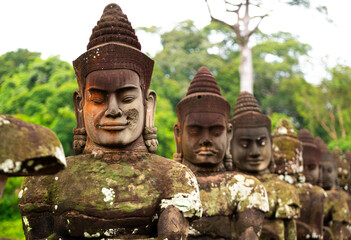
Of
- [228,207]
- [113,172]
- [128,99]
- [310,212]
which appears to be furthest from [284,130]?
[113,172]

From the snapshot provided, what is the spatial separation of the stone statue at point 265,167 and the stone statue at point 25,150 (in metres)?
5.09

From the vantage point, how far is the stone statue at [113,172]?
11.5 ft

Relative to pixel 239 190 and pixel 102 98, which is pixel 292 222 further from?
pixel 102 98

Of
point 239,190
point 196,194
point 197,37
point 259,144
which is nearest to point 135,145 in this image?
point 196,194

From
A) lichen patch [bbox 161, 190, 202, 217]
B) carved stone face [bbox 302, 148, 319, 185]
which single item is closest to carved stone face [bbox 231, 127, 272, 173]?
lichen patch [bbox 161, 190, 202, 217]

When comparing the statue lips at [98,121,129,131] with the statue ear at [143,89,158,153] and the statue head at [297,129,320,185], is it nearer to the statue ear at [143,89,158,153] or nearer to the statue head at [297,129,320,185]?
the statue ear at [143,89,158,153]

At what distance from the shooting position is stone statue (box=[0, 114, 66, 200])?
1.87 metres

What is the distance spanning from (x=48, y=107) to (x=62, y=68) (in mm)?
4701

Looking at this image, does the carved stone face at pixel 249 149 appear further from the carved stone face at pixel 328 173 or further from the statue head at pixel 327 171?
the carved stone face at pixel 328 173

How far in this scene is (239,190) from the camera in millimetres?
5211

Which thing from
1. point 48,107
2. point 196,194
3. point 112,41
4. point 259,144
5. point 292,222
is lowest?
point 292,222

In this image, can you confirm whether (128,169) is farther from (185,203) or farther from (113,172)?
(185,203)

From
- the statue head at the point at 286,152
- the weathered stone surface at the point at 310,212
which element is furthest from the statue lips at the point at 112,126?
the weathered stone surface at the point at 310,212

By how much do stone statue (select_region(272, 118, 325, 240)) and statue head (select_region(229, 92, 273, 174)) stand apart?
1.14 metres
